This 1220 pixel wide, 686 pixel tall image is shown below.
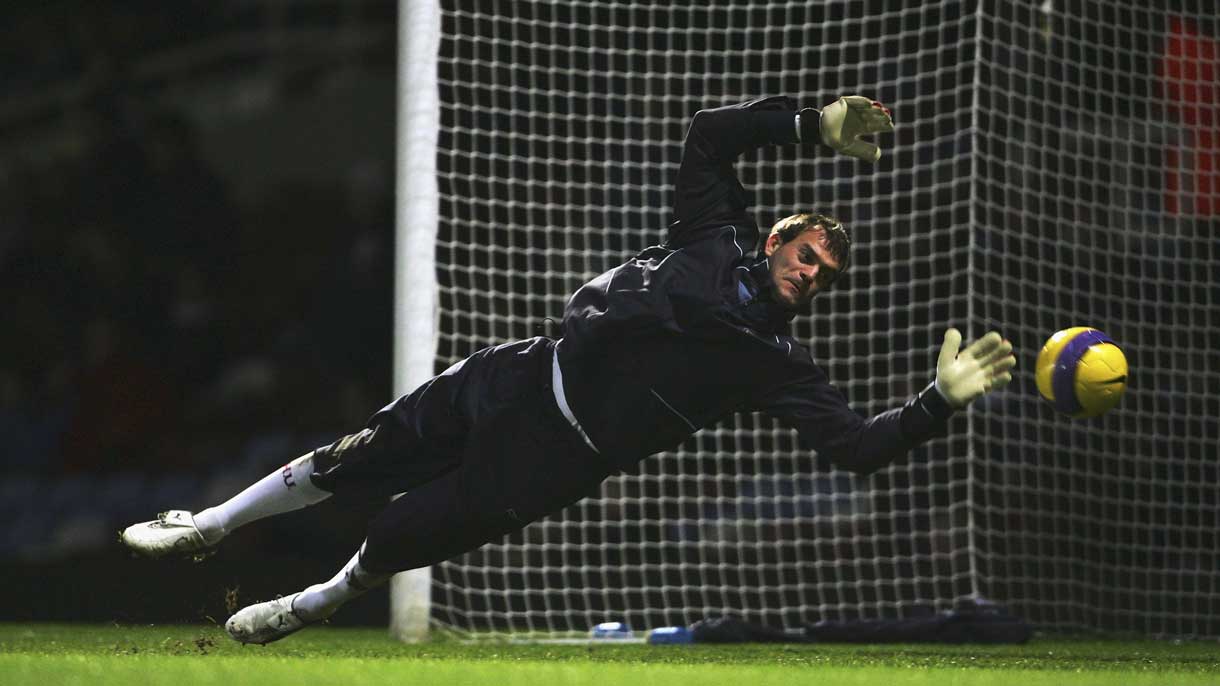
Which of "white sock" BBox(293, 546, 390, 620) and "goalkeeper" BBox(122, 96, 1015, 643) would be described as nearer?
"goalkeeper" BBox(122, 96, 1015, 643)

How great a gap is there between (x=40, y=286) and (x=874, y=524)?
266 inches

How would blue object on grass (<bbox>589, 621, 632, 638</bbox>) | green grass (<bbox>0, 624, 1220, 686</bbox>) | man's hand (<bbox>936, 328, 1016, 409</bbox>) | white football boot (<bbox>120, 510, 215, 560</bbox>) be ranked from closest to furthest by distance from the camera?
1. green grass (<bbox>0, 624, 1220, 686</bbox>)
2. man's hand (<bbox>936, 328, 1016, 409</bbox>)
3. white football boot (<bbox>120, 510, 215, 560</bbox>)
4. blue object on grass (<bbox>589, 621, 632, 638</bbox>)

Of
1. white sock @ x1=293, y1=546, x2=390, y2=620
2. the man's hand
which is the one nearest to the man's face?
the man's hand

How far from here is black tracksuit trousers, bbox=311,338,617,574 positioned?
4.32m

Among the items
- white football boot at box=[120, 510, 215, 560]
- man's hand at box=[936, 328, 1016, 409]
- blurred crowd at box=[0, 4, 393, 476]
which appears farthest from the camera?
blurred crowd at box=[0, 4, 393, 476]

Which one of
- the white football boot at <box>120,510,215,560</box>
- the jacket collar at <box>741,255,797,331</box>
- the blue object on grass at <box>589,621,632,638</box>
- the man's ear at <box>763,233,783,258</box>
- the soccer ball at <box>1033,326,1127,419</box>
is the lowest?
the blue object on grass at <box>589,621,632,638</box>

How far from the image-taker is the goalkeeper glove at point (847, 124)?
4.10 metres

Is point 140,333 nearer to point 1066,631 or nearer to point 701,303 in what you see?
point 1066,631

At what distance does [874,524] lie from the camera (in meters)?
7.22

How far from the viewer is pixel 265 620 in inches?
176

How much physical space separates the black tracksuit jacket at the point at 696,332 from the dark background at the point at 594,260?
6.39 feet

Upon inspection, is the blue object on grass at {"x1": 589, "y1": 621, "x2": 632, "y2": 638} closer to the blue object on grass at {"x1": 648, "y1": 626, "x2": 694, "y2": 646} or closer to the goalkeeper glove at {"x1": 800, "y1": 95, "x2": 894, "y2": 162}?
the blue object on grass at {"x1": 648, "y1": 626, "x2": 694, "y2": 646}

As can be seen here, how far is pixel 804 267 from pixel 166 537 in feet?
6.17

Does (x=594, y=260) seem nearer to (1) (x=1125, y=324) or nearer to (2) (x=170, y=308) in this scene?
(1) (x=1125, y=324)
